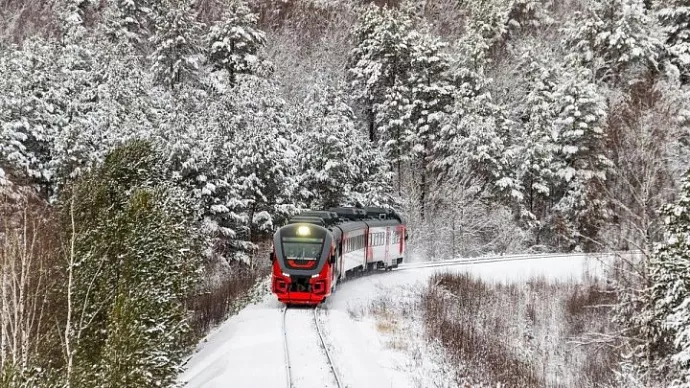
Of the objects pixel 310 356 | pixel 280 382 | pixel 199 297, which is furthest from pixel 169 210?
pixel 280 382

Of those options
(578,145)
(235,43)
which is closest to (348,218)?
(578,145)

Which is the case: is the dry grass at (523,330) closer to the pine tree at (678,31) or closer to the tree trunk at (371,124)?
the tree trunk at (371,124)

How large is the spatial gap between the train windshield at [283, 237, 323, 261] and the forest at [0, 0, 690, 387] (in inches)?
113

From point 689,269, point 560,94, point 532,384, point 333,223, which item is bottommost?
point 532,384

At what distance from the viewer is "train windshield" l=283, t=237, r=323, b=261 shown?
2045 cm

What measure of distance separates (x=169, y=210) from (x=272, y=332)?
597 centimetres

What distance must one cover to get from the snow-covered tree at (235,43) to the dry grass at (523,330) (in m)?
25.9

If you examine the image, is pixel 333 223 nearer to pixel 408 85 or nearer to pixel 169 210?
pixel 169 210

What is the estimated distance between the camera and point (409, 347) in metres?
16.2

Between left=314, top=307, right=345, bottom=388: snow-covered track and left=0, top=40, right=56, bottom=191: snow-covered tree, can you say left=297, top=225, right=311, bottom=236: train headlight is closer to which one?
left=314, top=307, right=345, bottom=388: snow-covered track

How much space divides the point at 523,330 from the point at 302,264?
8.83 m

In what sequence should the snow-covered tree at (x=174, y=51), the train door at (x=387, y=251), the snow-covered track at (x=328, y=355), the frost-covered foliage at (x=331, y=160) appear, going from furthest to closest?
the snow-covered tree at (x=174, y=51)
the frost-covered foliage at (x=331, y=160)
the train door at (x=387, y=251)
the snow-covered track at (x=328, y=355)

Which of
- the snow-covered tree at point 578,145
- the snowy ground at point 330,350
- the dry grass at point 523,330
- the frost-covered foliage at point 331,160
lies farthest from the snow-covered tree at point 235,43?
the snowy ground at point 330,350

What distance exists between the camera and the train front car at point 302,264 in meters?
20.2
